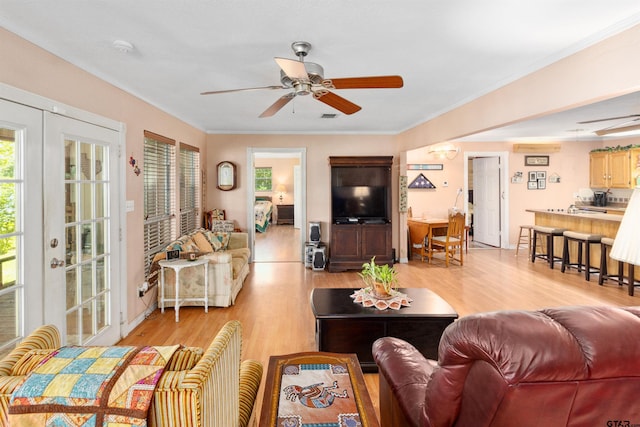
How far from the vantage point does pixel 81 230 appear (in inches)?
119

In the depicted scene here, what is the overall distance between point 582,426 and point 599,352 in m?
0.23

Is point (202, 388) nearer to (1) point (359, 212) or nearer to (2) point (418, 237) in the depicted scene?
(1) point (359, 212)

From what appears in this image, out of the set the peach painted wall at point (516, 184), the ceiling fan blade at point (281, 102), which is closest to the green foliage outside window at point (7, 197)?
the ceiling fan blade at point (281, 102)

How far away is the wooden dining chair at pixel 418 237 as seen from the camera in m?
7.05

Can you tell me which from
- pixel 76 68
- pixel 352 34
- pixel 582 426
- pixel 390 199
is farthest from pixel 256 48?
pixel 390 199

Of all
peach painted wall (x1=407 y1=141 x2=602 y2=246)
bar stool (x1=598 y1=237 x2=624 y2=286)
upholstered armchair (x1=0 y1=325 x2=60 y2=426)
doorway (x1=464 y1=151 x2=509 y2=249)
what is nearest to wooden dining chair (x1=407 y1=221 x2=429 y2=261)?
peach painted wall (x1=407 y1=141 x2=602 y2=246)

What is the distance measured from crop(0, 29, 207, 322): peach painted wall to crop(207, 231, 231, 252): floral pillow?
1247 mm

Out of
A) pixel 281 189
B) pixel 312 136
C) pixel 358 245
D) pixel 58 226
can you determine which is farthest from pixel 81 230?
pixel 281 189

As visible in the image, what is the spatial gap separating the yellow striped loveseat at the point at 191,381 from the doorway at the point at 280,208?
546cm

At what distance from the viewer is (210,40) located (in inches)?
103

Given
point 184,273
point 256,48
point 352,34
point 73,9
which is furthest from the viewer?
point 184,273

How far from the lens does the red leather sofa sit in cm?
99

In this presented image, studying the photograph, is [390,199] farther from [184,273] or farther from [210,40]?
[210,40]

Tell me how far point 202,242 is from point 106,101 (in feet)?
7.45
